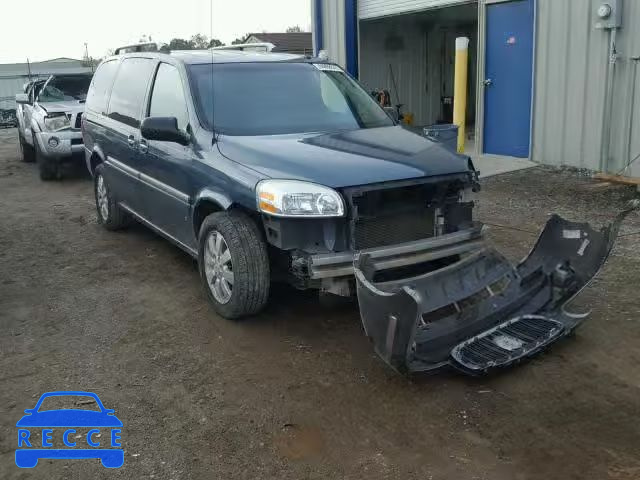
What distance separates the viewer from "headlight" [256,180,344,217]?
4.06 metres

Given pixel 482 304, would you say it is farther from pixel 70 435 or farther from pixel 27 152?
pixel 27 152

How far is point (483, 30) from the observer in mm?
10828

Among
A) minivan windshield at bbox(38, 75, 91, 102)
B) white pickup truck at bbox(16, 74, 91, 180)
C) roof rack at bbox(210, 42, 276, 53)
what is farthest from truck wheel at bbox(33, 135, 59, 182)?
roof rack at bbox(210, 42, 276, 53)

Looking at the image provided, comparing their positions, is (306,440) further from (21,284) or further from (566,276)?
(21,284)

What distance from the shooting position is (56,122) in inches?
443

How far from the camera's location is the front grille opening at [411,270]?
435 cm

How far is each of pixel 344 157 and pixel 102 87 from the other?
4.10m

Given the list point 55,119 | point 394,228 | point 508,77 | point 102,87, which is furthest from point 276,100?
point 55,119

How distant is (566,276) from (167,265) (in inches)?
145

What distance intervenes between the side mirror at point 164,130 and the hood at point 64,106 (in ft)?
23.2

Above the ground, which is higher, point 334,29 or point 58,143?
point 334,29

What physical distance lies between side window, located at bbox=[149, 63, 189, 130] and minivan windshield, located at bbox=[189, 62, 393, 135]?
6.8 inches

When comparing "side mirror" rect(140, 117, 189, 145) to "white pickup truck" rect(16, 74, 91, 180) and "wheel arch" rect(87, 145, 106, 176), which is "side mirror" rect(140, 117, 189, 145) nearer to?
"wheel arch" rect(87, 145, 106, 176)

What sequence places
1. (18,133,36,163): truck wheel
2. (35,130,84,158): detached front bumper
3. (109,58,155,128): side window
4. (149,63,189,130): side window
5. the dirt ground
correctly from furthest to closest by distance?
(18,133,36,163): truck wheel
(35,130,84,158): detached front bumper
(109,58,155,128): side window
(149,63,189,130): side window
the dirt ground
